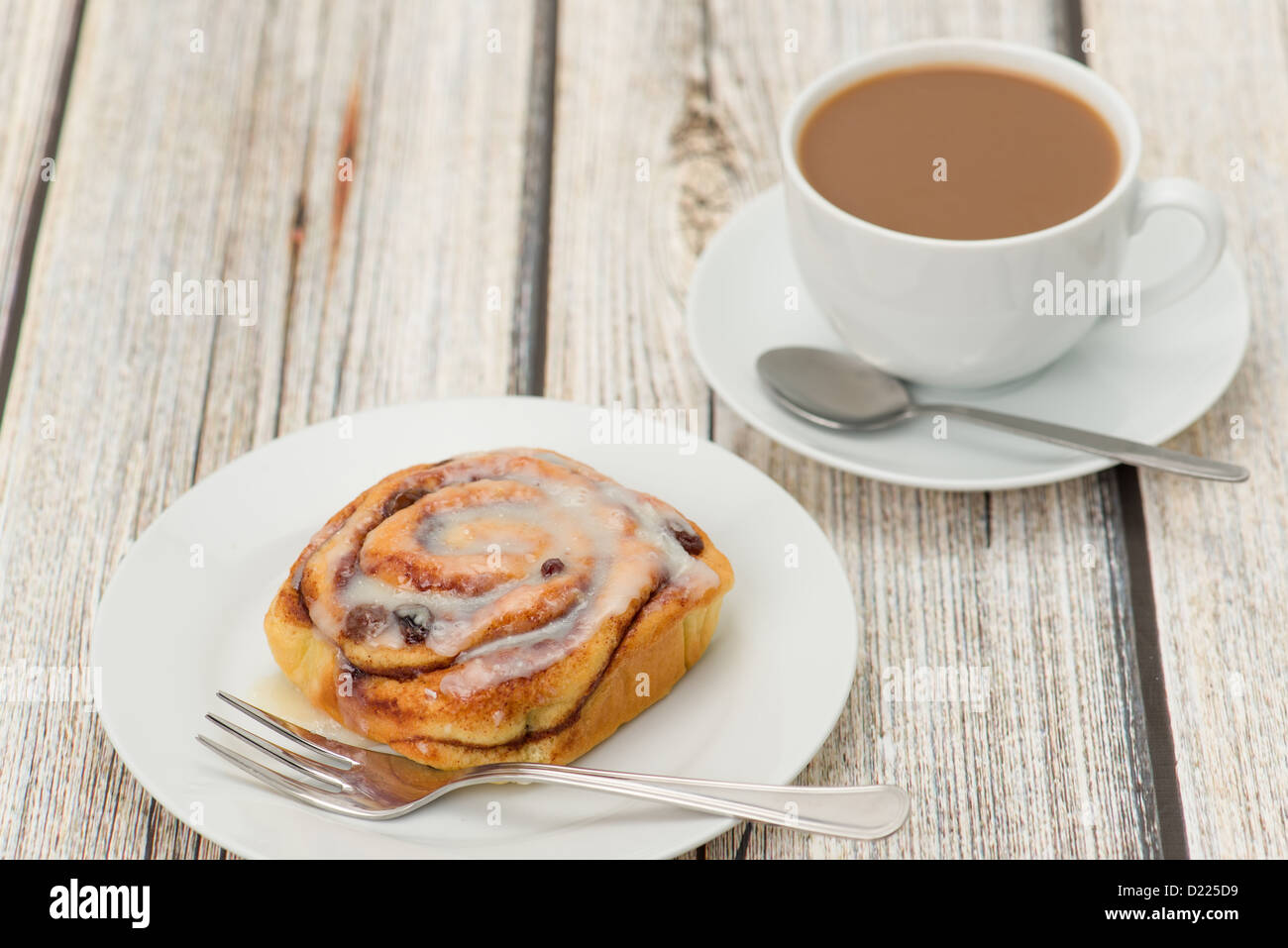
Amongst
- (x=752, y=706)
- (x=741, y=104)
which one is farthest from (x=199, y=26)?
(x=752, y=706)

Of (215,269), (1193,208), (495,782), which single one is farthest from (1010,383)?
(215,269)

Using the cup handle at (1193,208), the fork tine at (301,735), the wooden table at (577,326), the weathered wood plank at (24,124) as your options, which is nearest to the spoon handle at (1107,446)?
the wooden table at (577,326)

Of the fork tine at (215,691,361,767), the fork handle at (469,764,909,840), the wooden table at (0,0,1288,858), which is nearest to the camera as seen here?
the fork handle at (469,764,909,840)

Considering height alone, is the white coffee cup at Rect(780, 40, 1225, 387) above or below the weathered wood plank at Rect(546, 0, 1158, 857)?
above

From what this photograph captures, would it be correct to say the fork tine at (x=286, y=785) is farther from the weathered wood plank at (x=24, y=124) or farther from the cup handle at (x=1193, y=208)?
the cup handle at (x=1193, y=208)

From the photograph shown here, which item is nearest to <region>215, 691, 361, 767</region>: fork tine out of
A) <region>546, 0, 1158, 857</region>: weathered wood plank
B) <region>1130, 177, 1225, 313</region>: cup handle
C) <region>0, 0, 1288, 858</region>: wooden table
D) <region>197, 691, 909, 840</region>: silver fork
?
<region>197, 691, 909, 840</region>: silver fork

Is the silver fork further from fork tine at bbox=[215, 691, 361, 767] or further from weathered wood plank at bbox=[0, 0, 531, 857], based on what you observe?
weathered wood plank at bbox=[0, 0, 531, 857]
